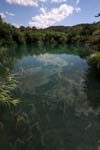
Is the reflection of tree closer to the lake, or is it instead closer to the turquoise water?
the lake

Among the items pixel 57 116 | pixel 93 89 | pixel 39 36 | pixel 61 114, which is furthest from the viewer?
pixel 39 36

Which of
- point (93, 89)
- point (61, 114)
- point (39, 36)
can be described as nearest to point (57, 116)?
point (61, 114)

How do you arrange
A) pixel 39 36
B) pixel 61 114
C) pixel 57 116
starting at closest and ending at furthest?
pixel 57 116
pixel 61 114
pixel 39 36

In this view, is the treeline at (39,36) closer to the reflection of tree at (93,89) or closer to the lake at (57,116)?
the reflection of tree at (93,89)

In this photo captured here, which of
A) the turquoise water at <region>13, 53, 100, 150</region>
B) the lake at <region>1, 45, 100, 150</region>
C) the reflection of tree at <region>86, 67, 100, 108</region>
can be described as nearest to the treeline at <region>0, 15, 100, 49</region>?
the reflection of tree at <region>86, 67, 100, 108</region>

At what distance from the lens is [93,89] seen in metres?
24.5

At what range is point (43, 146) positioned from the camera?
1239 centimetres

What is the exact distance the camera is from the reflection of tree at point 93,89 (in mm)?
20203

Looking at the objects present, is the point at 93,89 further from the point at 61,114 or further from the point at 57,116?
the point at 57,116

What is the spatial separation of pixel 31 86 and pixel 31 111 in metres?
8.12

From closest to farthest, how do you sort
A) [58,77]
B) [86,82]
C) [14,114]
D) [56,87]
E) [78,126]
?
1. [78,126]
2. [14,114]
3. [56,87]
4. [86,82]
5. [58,77]

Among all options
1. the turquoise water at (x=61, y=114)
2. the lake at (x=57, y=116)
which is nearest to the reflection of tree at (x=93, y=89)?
the lake at (x=57, y=116)

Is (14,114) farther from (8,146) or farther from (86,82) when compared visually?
(86,82)

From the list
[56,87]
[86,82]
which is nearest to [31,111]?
[56,87]
